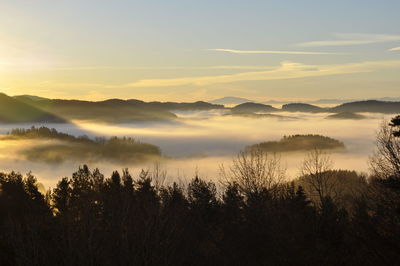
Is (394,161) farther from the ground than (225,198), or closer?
farther from the ground

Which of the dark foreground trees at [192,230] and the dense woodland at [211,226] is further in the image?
the dense woodland at [211,226]

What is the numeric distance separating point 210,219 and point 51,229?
25115 mm

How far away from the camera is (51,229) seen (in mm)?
36312

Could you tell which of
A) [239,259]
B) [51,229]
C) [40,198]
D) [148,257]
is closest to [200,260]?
[239,259]

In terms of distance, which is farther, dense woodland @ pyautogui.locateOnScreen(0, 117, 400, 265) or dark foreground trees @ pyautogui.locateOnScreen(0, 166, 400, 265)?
dense woodland @ pyautogui.locateOnScreen(0, 117, 400, 265)

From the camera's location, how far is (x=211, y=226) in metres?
53.9

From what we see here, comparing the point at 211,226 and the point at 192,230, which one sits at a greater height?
Answer: the point at 211,226

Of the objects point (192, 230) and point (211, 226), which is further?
point (211, 226)

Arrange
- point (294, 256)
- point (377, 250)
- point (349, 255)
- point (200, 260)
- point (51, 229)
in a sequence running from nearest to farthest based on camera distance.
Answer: point (377, 250) → point (294, 256) → point (349, 255) → point (51, 229) → point (200, 260)

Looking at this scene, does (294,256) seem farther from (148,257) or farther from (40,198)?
(40,198)

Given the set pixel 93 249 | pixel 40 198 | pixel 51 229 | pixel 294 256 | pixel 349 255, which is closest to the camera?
pixel 93 249

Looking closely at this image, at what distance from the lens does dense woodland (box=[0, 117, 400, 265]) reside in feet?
66.6

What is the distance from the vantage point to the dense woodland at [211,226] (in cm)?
2031

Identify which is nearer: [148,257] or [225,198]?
[148,257]
